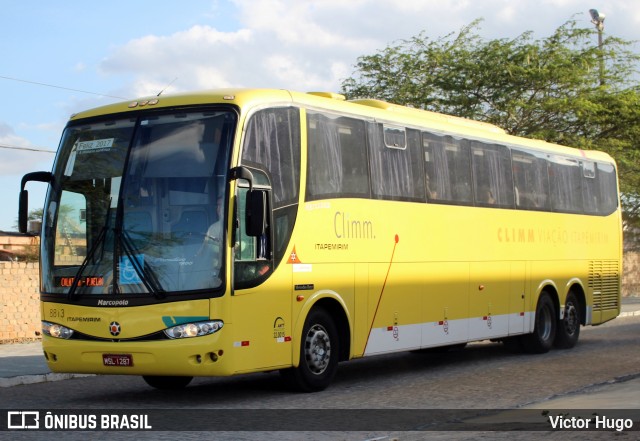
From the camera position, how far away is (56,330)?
12562mm

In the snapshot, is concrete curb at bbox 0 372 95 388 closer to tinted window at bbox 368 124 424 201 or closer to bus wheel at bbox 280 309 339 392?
bus wheel at bbox 280 309 339 392

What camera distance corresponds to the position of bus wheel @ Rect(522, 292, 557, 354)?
19531mm

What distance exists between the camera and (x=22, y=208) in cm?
1295

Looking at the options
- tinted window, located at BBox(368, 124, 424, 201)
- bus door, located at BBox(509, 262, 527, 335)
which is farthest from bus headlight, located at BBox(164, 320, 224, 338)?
bus door, located at BBox(509, 262, 527, 335)

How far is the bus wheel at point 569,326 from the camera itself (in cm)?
2048

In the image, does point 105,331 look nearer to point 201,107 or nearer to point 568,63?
point 201,107

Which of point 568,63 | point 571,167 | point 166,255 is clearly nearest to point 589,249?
point 571,167

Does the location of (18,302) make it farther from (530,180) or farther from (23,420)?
(23,420)

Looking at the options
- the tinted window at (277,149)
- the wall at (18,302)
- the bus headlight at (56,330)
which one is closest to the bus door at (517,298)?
the tinted window at (277,149)

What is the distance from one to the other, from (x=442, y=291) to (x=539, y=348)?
12.8 ft

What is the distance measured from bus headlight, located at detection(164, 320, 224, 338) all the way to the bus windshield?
1.19 feet

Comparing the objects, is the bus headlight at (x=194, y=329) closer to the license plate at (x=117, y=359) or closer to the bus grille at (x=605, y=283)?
the license plate at (x=117, y=359)

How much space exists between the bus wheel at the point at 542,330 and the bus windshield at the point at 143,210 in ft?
30.3

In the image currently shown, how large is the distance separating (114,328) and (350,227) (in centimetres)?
353
